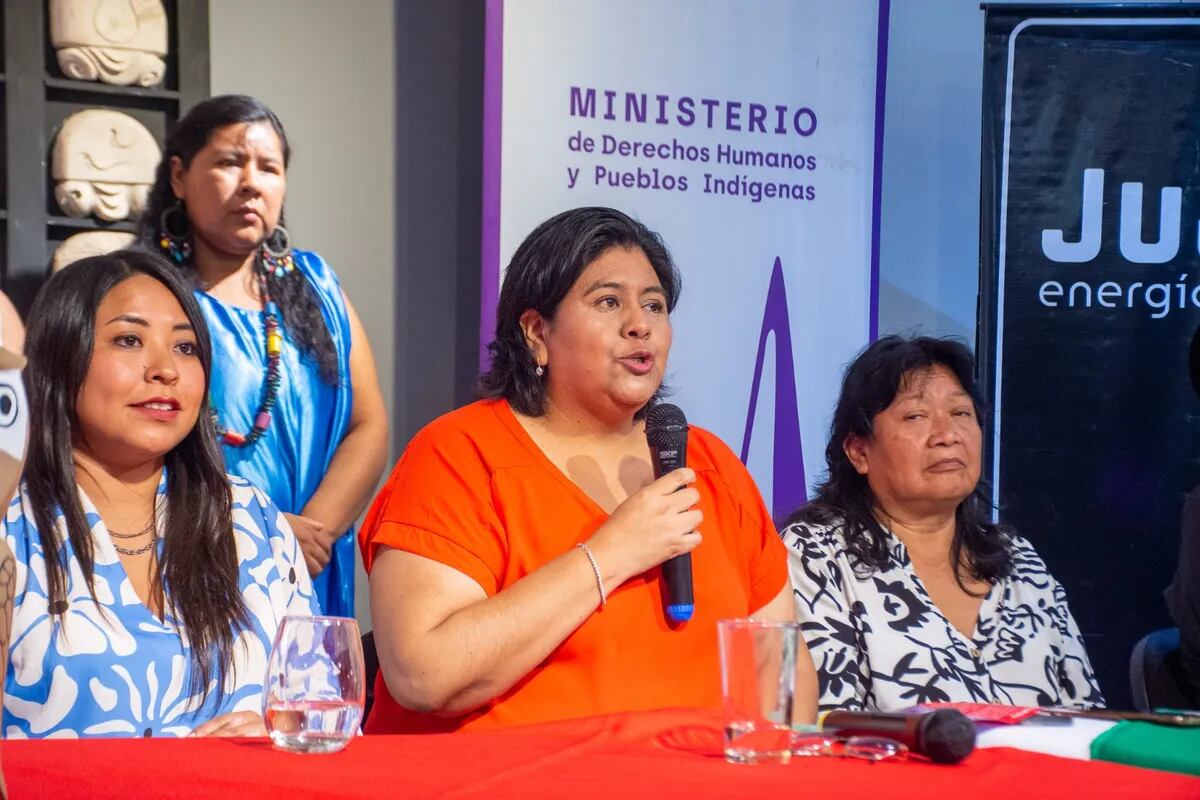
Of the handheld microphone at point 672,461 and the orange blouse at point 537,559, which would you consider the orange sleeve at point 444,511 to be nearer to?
the orange blouse at point 537,559

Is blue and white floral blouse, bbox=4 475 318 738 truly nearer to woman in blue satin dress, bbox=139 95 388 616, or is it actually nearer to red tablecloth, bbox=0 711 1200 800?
red tablecloth, bbox=0 711 1200 800

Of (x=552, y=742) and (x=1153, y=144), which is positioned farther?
(x=1153, y=144)

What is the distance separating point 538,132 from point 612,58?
288mm

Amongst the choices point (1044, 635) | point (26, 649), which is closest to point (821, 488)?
point (1044, 635)

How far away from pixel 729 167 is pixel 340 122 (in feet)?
4.02

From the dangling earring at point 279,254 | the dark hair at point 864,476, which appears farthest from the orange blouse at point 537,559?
the dangling earring at point 279,254

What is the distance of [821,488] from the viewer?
293 centimetres

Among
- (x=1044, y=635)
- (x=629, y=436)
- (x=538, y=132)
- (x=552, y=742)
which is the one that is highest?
(x=538, y=132)

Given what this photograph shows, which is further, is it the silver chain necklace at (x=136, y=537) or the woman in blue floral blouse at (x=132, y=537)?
the silver chain necklace at (x=136, y=537)

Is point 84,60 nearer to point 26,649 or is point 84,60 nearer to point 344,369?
point 344,369

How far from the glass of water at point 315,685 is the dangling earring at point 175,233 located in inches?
78.2

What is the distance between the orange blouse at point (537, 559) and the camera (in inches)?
79.3

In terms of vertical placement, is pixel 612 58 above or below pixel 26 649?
above

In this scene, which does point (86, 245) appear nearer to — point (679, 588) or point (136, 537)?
point (136, 537)
